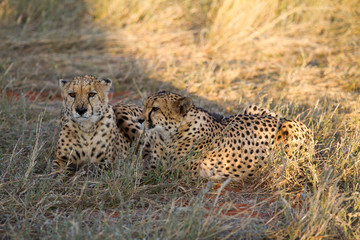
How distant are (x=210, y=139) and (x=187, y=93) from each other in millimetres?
1560

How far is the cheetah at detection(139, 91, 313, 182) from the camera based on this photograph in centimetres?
350

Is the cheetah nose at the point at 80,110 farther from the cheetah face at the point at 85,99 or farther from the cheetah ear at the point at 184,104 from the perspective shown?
the cheetah ear at the point at 184,104

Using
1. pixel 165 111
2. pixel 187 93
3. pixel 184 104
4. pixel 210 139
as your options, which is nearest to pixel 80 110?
pixel 165 111

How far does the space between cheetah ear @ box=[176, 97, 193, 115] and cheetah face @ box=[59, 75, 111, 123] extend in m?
0.62

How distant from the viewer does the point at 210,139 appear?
368 cm

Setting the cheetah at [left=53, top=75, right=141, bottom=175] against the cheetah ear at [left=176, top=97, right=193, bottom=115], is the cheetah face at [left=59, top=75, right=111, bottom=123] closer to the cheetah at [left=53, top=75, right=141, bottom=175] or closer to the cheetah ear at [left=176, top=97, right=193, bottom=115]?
the cheetah at [left=53, top=75, right=141, bottom=175]

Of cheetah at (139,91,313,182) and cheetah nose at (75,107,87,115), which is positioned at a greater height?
cheetah nose at (75,107,87,115)

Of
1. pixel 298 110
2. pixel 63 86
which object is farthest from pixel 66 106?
pixel 298 110

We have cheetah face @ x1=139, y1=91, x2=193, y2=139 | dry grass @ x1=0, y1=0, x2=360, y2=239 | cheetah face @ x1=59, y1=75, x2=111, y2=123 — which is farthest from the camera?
cheetah face @ x1=59, y1=75, x2=111, y2=123

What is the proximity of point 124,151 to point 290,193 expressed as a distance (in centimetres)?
147

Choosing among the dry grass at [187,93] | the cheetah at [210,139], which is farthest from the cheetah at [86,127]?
the cheetah at [210,139]

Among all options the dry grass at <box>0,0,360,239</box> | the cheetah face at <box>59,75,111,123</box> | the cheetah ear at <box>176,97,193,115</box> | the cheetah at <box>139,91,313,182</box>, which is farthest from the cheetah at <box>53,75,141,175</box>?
the cheetah ear at <box>176,97,193,115</box>

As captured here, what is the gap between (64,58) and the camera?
6.48m

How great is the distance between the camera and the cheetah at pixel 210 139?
350 centimetres
